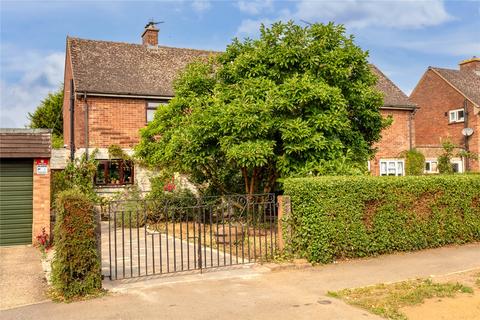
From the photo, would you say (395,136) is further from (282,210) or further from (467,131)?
(282,210)

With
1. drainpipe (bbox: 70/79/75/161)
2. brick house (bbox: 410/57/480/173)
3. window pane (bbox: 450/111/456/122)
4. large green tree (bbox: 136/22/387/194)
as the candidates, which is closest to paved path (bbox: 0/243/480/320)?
A: large green tree (bbox: 136/22/387/194)

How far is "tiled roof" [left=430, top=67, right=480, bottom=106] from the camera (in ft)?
100

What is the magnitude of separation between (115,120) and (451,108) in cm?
2225

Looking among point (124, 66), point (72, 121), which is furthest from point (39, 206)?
point (124, 66)

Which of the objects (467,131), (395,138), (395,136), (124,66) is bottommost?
(395,138)

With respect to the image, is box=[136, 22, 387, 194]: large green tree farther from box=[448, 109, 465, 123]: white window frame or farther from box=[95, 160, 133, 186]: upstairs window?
box=[448, 109, 465, 123]: white window frame

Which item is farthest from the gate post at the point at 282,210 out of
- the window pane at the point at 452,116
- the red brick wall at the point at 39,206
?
the window pane at the point at 452,116

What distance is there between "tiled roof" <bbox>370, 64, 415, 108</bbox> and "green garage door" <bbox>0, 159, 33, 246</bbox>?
1853 cm

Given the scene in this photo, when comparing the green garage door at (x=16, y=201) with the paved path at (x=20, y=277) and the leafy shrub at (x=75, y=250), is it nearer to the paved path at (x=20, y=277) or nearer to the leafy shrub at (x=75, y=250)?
the paved path at (x=20, y=277)

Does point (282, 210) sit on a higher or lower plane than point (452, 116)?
Answer: lower

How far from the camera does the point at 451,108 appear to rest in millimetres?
31094

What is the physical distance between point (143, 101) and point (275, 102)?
11.1 m

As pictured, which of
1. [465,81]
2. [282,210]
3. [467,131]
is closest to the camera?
[282,210]

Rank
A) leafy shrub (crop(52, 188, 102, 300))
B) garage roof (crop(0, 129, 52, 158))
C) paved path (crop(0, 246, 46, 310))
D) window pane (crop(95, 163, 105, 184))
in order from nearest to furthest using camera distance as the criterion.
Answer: leafy shrub (crop(52, 188, 102, 300)) → paved path (crop(0, 246, 46, 310)) → garage roof (crop(0, 129, 52, 158)) → window pane (crop(95, 163, 105, 184))
